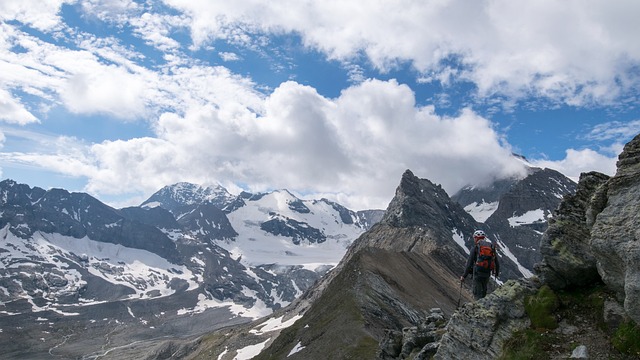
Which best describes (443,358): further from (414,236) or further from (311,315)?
(414,236)

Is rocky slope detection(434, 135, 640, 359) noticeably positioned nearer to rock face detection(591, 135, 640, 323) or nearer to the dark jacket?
rock face detection(591, 135, 640, 323)

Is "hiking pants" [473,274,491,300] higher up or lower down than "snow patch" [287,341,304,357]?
higher up

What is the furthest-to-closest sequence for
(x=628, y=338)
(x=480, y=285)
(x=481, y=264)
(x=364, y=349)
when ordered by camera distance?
(x=364, y=349) → (x=480, y=285) → (x=481, y=264) → (x=628, y=338)

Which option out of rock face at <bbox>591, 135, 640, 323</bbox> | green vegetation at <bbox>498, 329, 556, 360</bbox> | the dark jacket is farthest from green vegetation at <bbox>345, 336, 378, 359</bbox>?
rock face at <bbox>591, 135, 640, 323</bbox>

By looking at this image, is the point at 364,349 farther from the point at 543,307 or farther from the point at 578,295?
the point at 578,295

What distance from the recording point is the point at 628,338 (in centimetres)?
1623

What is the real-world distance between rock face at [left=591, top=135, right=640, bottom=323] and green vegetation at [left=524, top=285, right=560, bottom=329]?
97.2 inches

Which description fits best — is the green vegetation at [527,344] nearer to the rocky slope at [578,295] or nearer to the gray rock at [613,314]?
the rocky slope at [578,295]

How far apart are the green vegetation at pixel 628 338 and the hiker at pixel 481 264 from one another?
25.9 feet

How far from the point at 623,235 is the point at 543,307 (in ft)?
15.7

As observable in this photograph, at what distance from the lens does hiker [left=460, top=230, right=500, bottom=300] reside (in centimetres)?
2473

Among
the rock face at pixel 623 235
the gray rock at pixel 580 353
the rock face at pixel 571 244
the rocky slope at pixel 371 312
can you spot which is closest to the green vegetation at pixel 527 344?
the gray rock at pixel 580 353

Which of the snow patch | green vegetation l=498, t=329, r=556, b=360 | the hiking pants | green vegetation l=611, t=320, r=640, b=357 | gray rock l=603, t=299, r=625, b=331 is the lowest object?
the snow patch

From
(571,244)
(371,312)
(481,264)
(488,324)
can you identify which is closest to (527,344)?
(488,324)
